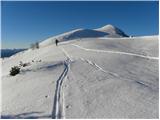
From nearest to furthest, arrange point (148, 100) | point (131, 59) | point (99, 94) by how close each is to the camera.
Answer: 1. point (148, 100)
2. point (99, 94)
3. point (131, 59)

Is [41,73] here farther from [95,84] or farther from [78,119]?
[78,119]

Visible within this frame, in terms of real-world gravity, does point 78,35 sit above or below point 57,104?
above

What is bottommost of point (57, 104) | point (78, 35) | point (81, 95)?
point (57, 104)

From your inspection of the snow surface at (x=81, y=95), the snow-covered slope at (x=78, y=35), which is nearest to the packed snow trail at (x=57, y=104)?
the snow surface at (x=81, y=95)

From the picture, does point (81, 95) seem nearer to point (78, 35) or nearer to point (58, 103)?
point (58, 103)

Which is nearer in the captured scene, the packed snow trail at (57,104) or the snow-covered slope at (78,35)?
the packed snow trail at (57,104)

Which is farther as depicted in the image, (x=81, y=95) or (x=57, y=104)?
(x=81, y=95)

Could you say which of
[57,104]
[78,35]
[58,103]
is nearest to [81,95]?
[58,103]

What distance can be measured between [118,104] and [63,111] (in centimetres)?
204

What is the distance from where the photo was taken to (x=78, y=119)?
28.0 ft

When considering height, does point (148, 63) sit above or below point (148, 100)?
above

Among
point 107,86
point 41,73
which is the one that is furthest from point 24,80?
point 107,86

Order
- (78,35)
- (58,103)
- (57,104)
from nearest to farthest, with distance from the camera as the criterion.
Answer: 1. (57,104)
2. (58,103)
3. (78,35)

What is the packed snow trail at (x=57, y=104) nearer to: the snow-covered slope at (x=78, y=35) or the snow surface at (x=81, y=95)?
the snow surface at (x=81, y=95)
